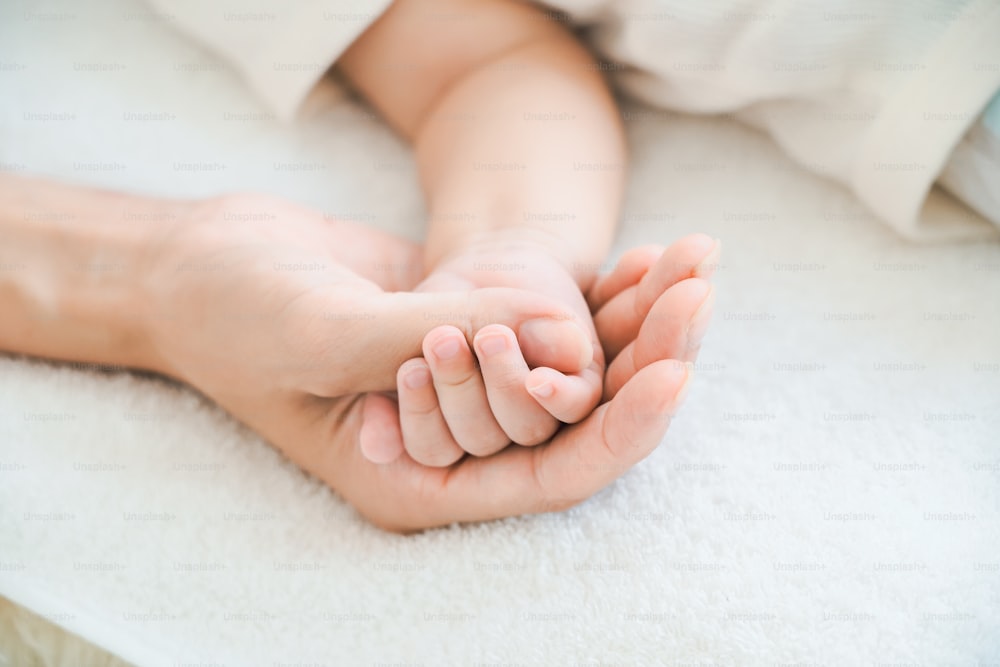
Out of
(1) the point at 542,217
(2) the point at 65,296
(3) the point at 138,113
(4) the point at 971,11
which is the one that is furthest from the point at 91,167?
(4) the point at 971,11

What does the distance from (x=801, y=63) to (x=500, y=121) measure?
0.96 feet

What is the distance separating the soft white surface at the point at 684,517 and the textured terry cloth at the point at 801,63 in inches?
2.6

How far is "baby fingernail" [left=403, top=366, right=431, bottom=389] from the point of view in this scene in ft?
1.80

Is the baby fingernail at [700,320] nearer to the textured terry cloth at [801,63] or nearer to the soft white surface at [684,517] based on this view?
the soft white surface at [684,517]

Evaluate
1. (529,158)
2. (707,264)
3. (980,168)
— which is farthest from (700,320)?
(980,168)

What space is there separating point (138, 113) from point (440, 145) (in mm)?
385

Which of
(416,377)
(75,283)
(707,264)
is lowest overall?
(75,283)

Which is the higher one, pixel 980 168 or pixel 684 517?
pixel 980 168

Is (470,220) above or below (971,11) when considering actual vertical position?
below

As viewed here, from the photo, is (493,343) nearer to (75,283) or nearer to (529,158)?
(529,158)

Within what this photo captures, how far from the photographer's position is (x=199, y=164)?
88 centimetres

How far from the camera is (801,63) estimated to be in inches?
28.9

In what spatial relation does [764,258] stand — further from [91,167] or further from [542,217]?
[91,167]

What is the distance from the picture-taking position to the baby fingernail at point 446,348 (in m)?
0.52
